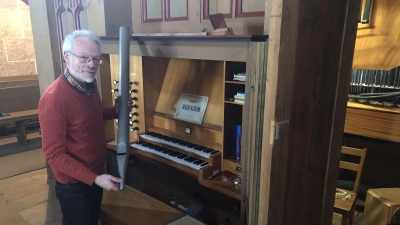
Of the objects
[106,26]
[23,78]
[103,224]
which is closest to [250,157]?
[103,224]

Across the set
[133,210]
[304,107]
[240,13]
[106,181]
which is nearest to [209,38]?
[240,13]

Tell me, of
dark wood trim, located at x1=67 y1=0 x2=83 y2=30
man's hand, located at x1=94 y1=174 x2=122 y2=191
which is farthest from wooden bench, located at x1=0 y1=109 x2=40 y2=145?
man's hand, located at x1=94 y1=174 x2=122 y2=191

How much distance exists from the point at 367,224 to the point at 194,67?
188 cm

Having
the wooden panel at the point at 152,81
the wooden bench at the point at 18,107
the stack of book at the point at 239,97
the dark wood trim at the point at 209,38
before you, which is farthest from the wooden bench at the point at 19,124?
the stack of book at the point at 239,97

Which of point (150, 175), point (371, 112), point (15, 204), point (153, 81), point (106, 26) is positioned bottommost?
point (15, 204)

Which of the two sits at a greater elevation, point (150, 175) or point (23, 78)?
point (23, 78)

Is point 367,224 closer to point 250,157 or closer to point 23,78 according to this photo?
point 250,157

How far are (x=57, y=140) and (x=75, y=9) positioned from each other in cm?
160

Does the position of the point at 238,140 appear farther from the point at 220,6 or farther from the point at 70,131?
the point at 70,131

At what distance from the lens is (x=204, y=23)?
233 cm

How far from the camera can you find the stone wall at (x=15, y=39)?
17.8 ft

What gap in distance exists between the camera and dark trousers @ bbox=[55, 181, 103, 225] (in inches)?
74.4

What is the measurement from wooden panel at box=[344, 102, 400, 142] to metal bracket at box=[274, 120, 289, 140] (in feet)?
6.19

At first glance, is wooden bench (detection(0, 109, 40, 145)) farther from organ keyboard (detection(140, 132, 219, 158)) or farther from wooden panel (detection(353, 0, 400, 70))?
wooden panel (detection(353, 0, 400, 70))
